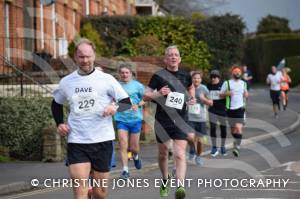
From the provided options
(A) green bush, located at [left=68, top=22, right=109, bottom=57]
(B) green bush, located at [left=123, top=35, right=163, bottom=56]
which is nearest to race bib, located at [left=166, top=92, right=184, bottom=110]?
(B) green bush, located at [left=123, top=35, right=163, bottom=56]

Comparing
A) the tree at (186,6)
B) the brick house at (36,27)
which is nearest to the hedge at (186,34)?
the brick house at (36,27)

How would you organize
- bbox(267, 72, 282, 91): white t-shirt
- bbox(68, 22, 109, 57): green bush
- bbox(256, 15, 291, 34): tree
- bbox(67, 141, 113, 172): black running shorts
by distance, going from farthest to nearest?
1. bbox(256, 15, 291, 34): tree
2. bbox(267, 72, 282, 91): white t-shirt
3. bbox(68, 22, 109, 57): green bush
4. bbox(67, 141, 113, 172): black running shorts

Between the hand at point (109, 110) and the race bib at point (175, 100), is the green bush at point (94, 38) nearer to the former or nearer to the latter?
the race bib at point (175, 100)

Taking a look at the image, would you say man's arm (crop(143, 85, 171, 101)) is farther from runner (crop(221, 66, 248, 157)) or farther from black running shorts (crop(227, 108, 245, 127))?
black running shorts (crop(227, 108, 245, 127))

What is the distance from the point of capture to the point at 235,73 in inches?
706

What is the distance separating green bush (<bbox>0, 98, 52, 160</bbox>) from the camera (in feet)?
56.1

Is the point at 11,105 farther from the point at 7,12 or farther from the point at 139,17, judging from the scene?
the point at 139,17

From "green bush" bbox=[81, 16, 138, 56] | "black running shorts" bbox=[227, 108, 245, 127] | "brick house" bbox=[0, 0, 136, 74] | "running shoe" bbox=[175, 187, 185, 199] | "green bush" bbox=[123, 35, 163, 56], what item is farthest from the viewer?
"green bush" bbox=[81, 16, 138, 56]

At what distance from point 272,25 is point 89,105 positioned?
266 feet

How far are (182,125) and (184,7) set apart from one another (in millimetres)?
45514

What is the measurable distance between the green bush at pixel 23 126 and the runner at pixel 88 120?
8.66m

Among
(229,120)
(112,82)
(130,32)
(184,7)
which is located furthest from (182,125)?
(184,7)

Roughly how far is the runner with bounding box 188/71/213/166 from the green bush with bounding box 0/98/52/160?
3.17 meters

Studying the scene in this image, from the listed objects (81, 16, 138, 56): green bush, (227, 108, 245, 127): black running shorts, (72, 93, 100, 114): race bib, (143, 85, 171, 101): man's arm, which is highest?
(81, 16, 138, 56): green bush
